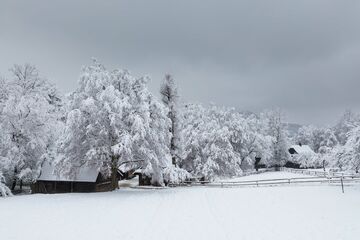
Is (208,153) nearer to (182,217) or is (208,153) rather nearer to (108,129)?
(108,129)

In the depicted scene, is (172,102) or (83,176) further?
(172,102)

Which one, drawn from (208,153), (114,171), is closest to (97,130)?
(114,171)

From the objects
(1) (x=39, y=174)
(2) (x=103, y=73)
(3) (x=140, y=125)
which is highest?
(2) (x=103, y=73)

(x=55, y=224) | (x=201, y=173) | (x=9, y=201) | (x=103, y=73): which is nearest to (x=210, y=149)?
(x=201, y=173)

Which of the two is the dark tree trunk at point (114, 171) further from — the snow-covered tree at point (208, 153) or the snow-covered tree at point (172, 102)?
the snow-covered tree at point (208, 153)

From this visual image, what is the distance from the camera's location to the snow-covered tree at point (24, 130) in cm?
3397

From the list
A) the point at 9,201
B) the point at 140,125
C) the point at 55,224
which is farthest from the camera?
the point at 140,125

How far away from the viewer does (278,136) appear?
73312mm

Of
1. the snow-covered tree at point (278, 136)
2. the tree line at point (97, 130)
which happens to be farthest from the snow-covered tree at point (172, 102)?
the snow-covered tree at point (278, 136)

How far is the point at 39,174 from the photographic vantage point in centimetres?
3572

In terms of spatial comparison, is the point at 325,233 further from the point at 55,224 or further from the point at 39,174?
the point at 39,174

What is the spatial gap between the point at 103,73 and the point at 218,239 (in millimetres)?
22944

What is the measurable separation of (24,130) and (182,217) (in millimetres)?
23301

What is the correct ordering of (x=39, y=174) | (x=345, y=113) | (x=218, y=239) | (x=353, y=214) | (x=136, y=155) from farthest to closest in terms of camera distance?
1. (x=345, y=113)
2. (x=39, y=174)
3. (x=136, y=155)
4. (x=353, y=214)
5. (x=218, y=239)
